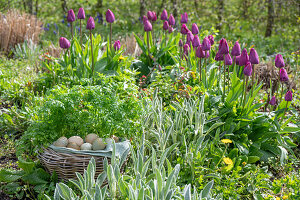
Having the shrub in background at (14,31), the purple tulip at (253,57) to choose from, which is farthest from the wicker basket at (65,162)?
the shrub in background at (14,31)

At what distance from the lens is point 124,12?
10.3 metres

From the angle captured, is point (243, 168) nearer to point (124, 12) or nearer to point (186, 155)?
point (186, 155)

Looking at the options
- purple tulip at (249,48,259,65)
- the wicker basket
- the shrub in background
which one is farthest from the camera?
the shrub in background

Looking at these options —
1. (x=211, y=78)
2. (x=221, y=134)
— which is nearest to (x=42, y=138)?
(x=221, y=134)

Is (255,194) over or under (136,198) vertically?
under

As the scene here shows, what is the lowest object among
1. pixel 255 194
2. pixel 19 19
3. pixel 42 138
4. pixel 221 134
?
pixel 255 194

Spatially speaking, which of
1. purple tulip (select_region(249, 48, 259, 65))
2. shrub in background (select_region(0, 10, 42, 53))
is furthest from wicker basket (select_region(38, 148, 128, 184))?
shrub in background (select_region(0, 10, 42, 53))

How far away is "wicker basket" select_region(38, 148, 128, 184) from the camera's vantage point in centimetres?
243

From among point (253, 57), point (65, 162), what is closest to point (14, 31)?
point (65, 162)

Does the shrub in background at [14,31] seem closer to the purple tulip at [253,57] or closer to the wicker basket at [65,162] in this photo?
the wicker basket at [65,162]

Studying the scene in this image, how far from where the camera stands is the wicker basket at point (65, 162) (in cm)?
243

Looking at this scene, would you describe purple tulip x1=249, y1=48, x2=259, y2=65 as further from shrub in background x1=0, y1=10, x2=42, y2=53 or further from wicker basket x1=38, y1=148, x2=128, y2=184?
shrub in background x1=0, y1=10, x2=42, y2=53

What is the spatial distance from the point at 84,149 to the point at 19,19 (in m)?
4.57

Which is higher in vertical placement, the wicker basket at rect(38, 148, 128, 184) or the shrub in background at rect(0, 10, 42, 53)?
the shrub in background at rect(0, 10, 42, 53)
